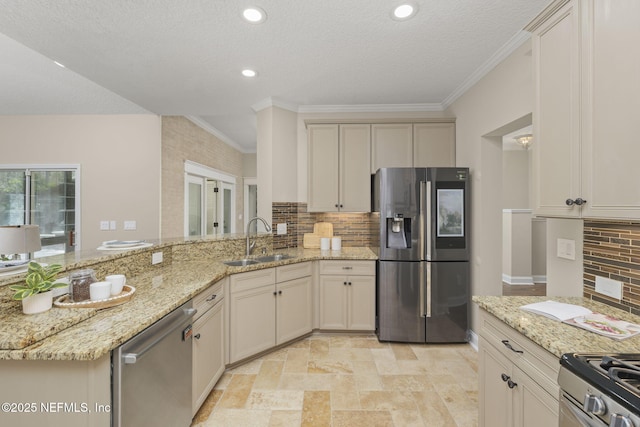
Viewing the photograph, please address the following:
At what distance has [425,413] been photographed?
188 centimetres

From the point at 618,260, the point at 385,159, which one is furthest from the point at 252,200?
the point at 618,260

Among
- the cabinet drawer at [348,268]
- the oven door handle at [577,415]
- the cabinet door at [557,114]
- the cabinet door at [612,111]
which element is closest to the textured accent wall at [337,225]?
the cabinet drawer at [348,268]

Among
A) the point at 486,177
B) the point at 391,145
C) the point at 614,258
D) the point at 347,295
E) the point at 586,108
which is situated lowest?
the point at 347,295

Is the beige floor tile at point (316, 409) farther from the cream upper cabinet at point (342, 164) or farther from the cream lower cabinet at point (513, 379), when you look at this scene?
the cream upper cabinet at point (342, 164)

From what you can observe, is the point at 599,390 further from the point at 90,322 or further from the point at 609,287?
the point at 90,322

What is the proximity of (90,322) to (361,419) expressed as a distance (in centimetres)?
170

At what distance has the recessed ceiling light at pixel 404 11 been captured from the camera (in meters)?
1.75

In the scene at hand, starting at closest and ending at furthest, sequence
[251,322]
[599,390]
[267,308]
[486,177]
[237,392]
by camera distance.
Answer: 1. [599,390]
2. [237,392]
3. [251,322]
4. [267,308]
5. [486,177]

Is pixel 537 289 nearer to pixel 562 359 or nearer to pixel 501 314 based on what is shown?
pixel 501 314

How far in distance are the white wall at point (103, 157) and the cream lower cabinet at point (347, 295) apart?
2629mm

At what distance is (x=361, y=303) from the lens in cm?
298

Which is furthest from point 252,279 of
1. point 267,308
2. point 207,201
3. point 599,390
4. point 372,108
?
point 207,201

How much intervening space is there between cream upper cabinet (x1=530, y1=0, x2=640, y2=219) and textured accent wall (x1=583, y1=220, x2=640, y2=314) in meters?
0.34

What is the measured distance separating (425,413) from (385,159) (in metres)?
2.51
